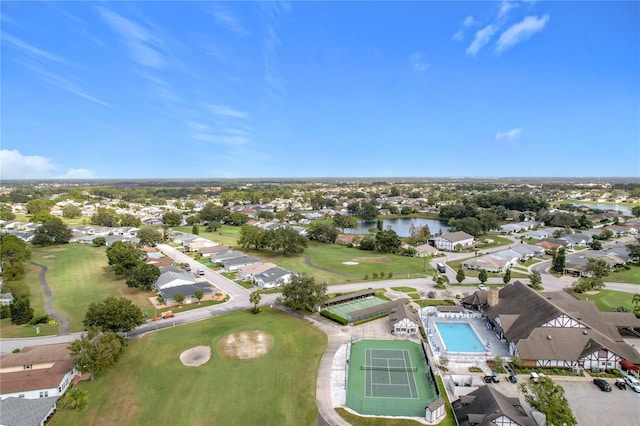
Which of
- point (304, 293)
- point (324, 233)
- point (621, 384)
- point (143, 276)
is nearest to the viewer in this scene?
point (621, 384)

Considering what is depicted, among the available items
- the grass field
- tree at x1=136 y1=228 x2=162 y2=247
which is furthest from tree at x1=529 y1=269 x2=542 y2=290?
tree at x1=136 y1=228 x2=162 y2=247

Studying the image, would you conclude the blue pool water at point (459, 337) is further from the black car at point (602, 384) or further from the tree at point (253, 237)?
the tree at point (253, 237)

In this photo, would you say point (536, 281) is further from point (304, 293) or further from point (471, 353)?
point (304, 293)

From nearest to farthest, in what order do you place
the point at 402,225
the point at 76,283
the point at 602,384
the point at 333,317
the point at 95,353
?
the point at 602,384
the point at 95,353
the point at 333,317
the point at 76,283
the point at 402,225

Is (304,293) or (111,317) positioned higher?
(111,317)

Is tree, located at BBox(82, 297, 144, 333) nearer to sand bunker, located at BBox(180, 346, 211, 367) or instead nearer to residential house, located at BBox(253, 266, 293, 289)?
sand bunker, located at BBox(180, 346, 211, 367)

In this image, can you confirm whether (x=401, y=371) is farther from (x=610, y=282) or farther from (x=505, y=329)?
(x=610, y=282)

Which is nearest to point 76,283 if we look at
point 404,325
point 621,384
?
point 404,325
